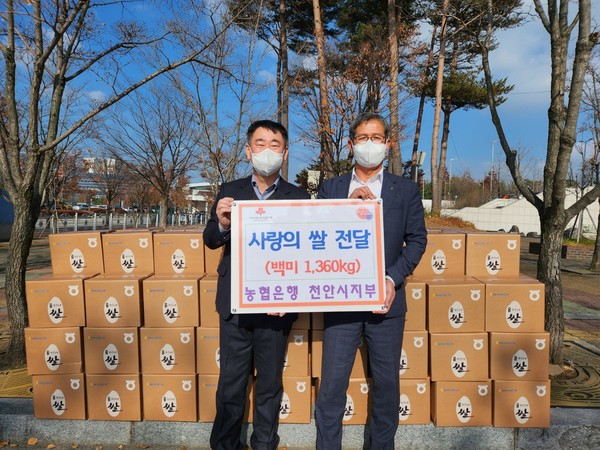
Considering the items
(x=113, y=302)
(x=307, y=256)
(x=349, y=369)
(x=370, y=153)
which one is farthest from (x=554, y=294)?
(x=113, y=302)

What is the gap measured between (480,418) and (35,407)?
3.25m

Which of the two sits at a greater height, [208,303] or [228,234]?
[228,234]

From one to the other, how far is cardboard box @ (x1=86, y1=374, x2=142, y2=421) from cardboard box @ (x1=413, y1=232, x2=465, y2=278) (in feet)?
7.50

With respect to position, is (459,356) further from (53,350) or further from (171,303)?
(53,350)

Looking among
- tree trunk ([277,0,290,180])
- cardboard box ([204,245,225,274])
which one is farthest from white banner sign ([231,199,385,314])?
tree trunk ([277,0,290,180])

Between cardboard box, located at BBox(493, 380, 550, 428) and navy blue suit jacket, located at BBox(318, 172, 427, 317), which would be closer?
navy blue suit jacket, located at BBox(318, 172, 427, 317)

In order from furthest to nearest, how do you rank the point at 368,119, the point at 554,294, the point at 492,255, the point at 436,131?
the point at 436,131 → the point at 554,294 → the point at 492,255 → the point at 368,119

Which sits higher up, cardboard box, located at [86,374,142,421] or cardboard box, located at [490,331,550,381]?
cardboard box, located at [490,331,550,381]

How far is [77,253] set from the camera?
10.1 ft

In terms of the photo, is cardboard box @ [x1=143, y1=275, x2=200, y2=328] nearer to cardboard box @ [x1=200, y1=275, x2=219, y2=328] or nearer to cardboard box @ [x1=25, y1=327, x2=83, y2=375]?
cardboard box @ [x1=200, y1=275, x2=219, y2=328]

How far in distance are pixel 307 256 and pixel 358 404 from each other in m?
1.29

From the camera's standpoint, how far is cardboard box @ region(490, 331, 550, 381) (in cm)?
279

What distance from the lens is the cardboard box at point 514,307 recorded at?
281 cm

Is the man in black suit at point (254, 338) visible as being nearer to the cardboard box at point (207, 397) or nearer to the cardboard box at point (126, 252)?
the cardboard box at point (207, 397)
